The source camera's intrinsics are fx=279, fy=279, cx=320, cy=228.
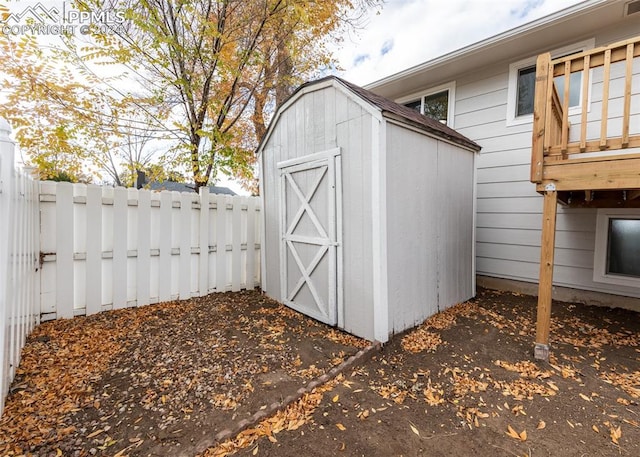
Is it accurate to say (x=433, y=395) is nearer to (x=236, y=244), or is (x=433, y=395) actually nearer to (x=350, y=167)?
(x=350, y=167)

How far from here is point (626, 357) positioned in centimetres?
289

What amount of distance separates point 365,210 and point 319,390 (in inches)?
72.8

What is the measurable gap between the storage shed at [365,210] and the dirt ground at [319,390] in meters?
0.48

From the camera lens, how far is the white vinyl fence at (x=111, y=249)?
2.64 metres

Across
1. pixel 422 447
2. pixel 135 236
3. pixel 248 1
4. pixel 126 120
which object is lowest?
Result: pixel 422 447

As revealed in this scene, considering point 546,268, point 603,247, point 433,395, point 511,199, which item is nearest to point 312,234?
point 433,395

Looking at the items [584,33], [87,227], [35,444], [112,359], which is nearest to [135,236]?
[87,227]

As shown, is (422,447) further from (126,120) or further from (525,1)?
(525,1)

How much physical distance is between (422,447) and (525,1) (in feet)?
22.9

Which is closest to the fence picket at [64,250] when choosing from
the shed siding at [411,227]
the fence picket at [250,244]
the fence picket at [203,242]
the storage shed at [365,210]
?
the fence picket at [203,242]

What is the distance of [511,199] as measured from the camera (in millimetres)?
5016

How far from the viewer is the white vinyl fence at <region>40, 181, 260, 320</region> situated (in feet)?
11.3

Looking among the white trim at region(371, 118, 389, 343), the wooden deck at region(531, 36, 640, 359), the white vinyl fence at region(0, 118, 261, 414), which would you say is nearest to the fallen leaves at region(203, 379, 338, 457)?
the white trim at region(371, 118, 389, 343)

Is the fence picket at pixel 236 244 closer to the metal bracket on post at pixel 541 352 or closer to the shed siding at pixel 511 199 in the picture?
the metal bracket on post at pixel 541 352
